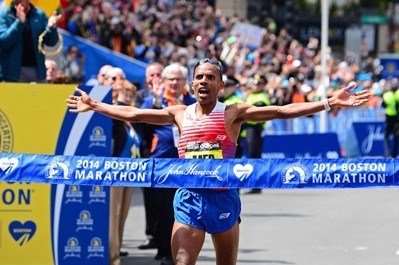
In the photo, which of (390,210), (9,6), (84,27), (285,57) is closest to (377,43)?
(285,57)

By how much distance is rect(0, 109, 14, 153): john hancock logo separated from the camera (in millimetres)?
11094

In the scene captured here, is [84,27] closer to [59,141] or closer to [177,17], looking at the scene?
[177,17]

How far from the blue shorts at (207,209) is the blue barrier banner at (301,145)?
57.0ft

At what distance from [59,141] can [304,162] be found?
302 centimetres

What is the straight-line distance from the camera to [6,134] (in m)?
11.1

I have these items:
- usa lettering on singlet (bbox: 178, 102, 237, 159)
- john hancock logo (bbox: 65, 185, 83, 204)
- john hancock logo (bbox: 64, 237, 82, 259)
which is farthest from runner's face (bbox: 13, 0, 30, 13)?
usa lettering on singlet (bbox: 178, 102, 237, 159)

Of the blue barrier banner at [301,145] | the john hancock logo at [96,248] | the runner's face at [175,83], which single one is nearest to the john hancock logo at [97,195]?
the john hancock logo at [96,248]

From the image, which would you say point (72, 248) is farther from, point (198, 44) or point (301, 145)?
point (198, 44)

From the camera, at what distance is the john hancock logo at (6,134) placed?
11094 millimetres

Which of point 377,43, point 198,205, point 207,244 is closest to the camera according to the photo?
point 198,205

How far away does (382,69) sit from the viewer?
51.3 meters

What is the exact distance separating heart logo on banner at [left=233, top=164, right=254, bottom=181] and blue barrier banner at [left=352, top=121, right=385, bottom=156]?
21.3 metres

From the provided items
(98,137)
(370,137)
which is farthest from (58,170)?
(370,137)

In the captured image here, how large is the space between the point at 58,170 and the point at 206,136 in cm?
119
